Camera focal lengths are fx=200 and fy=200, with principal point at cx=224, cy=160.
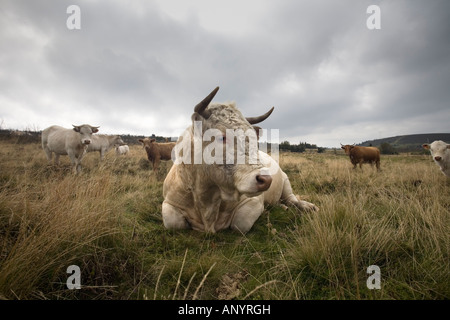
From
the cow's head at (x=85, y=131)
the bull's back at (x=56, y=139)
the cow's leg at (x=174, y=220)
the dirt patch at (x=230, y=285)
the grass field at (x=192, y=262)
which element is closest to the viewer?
the grass field at (x=192, y=262)

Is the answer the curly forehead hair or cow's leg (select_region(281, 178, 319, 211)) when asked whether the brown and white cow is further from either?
cow's leg (select_region(281, 178, 319, 211))

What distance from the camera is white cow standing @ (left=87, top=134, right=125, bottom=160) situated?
16312mm

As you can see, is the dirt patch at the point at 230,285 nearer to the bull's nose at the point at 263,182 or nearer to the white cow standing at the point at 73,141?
the bull's nose at the point at 263,182

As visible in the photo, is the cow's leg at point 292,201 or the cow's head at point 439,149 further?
the cow's head at point 439,149

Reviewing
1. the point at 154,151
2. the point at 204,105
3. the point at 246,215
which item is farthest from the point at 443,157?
the point at 154,151

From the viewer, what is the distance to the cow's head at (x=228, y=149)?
2345 millimetres

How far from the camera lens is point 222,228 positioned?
3432mm

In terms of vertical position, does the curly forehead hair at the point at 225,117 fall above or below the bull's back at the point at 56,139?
below

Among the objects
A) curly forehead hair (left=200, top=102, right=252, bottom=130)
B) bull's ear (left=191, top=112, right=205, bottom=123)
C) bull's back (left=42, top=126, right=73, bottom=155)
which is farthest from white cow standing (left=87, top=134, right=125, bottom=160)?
curly forehead hair (left=200, top=102, right=252, bottom=130)

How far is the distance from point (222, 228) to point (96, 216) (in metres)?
1.88

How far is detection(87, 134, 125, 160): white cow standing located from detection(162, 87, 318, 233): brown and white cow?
1550cm

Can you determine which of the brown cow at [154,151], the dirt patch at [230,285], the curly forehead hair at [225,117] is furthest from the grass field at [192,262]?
the brown cow at [154,151]

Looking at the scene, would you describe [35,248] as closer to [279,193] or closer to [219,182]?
[219,182]
